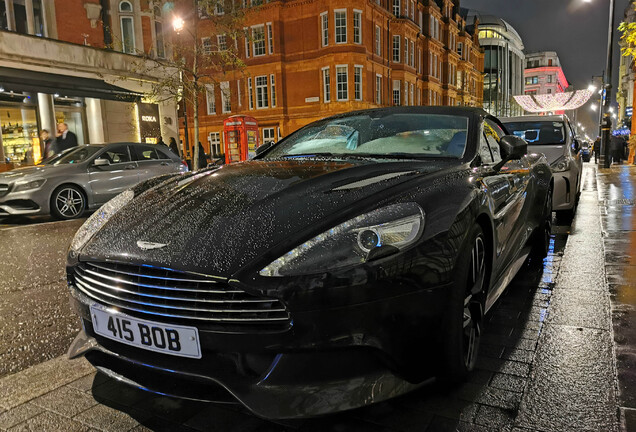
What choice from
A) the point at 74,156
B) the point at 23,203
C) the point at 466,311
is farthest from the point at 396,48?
the point at 466,311

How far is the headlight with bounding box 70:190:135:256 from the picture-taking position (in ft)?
7.53

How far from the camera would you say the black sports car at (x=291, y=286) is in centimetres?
168

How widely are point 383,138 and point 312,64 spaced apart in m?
30.9

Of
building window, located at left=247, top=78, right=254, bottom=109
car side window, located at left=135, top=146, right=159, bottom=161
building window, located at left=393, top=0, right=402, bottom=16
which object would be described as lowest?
car side window, located at left=135, top=146, right=159, bottom=161

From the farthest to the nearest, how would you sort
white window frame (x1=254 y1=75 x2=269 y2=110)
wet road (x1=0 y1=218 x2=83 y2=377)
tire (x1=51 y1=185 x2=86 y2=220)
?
white window frame (x1=254 y1=75 x2=269 y2=110) < tire (x1=51 y1=185 x2=86 y2=220) < wet road (x1=0 y1=218 x2=83 y2=377)

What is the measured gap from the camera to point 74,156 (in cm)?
927

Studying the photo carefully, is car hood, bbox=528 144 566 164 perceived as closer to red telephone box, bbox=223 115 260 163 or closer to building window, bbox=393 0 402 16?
red telephone box, bbox=223 115 260 163

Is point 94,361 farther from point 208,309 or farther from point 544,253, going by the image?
point 544,253

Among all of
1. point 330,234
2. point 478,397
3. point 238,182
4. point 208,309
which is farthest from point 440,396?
point 238,182

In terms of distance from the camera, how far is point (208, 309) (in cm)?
173

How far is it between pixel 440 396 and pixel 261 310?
1.06m

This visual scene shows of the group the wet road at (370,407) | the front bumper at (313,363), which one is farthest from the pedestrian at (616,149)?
the front bumper at (313,363)

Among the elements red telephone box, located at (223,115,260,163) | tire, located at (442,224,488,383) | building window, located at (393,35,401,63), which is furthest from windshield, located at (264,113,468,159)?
building window, located at (393,35,401,63)

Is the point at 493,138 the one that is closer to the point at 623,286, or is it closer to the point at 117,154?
the point at 623,286
